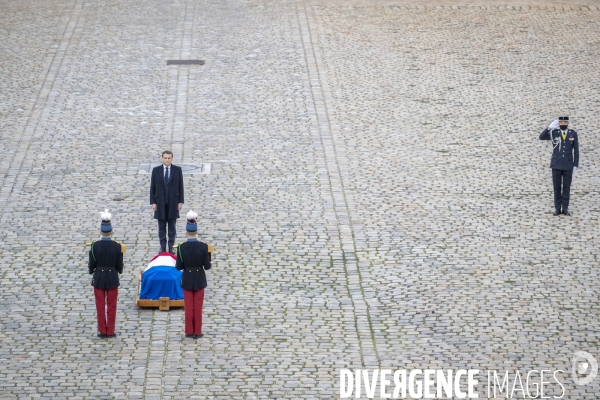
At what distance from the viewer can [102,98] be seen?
75.8 feet

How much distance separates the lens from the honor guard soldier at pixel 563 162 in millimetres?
17156

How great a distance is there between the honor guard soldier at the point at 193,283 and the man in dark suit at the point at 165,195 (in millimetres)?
2528

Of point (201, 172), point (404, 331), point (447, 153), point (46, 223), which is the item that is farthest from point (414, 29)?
point (404, 331)

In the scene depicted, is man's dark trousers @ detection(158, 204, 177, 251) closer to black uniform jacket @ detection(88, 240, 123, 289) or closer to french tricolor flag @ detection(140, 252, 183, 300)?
french tricolor flag @ detection(140, 252, 183, 300)

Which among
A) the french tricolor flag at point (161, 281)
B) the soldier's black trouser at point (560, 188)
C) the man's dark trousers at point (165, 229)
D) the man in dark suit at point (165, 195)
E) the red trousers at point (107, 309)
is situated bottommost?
the red trousers at point (107, 309)

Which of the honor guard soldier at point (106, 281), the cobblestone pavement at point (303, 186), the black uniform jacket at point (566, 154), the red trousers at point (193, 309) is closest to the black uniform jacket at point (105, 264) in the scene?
the honor guard soldier at point (106, 281)

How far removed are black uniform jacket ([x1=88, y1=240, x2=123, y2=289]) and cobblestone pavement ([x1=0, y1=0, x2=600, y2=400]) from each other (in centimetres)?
66

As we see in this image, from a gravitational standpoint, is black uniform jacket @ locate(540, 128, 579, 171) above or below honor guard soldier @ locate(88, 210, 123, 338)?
above

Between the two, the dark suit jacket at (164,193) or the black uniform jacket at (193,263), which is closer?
the black uniform jacket at (193,263)

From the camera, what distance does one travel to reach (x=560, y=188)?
1717 centimetres

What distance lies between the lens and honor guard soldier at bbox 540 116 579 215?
17156 millimetres

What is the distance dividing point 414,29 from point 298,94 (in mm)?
6071

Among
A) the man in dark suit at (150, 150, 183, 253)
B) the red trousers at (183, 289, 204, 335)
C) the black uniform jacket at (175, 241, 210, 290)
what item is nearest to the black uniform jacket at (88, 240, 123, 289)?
the black uniform jacket at (175, 241, 210, 290)

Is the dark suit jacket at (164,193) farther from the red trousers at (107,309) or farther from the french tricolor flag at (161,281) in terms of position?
the red trousers at (107,309)
